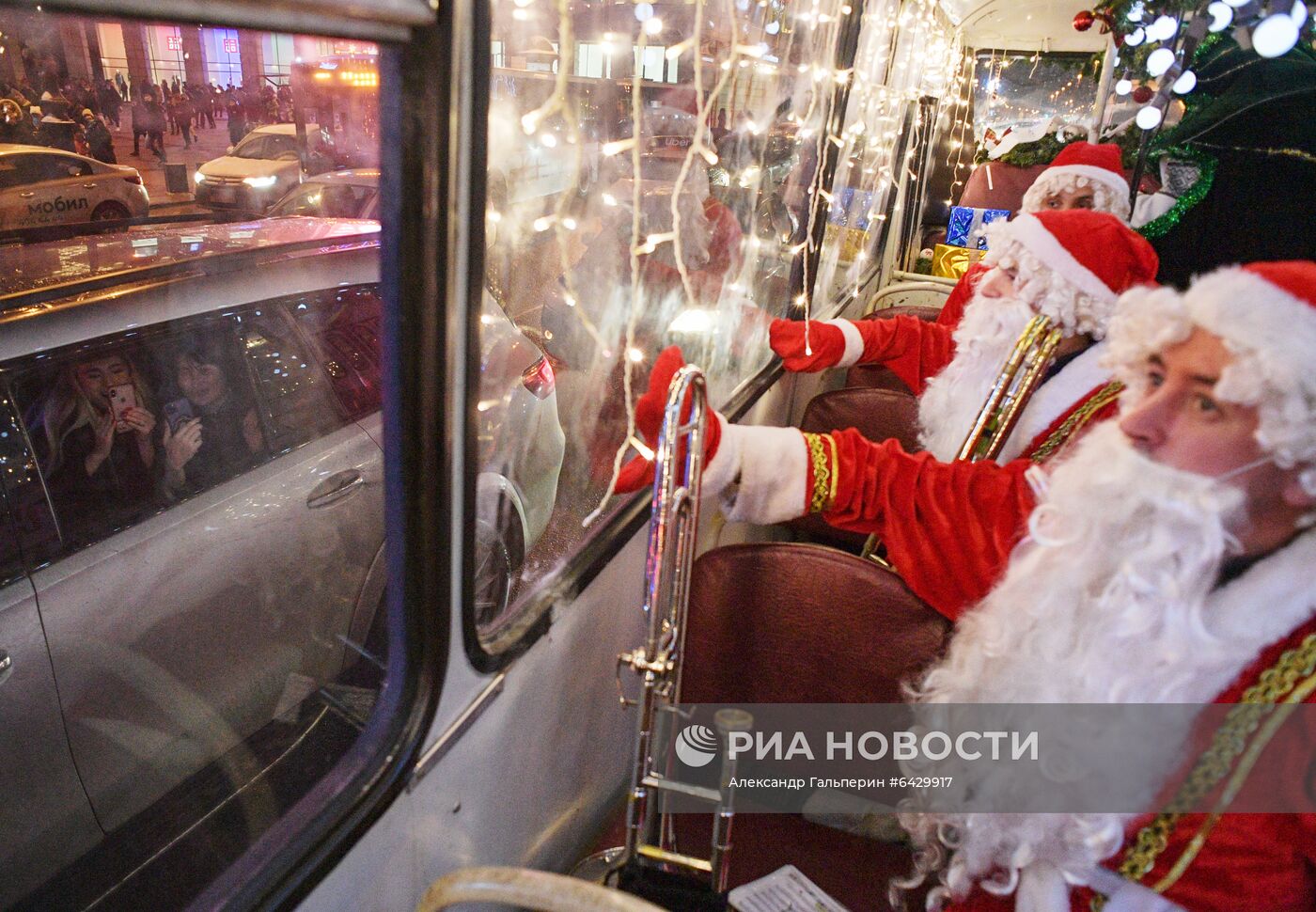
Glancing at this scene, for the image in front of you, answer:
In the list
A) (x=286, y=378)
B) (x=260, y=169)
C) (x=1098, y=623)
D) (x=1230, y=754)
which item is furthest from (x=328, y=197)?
(x=1230, y=754)

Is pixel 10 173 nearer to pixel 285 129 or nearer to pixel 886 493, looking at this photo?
pixel 285 129

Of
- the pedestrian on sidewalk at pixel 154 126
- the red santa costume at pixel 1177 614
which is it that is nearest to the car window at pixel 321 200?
the red santa costume at pixel 1177 614

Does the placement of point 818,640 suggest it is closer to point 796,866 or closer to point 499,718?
point 796,866

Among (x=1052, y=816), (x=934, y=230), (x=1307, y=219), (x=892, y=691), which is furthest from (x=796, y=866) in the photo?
(x=934, y=230)

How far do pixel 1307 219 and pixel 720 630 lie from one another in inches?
112

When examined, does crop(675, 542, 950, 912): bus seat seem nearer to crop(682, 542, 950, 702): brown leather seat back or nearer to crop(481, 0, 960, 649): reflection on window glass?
crop(682, 542, 950, 702): brown leather seat back

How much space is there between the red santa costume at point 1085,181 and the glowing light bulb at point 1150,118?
1.58 feet

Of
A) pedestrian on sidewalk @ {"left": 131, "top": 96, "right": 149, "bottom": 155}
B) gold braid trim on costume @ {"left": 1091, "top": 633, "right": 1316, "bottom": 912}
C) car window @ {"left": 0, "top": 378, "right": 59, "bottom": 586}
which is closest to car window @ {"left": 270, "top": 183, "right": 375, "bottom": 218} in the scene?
car window @ {"left": 0, "top": 378, "right": 59, "bottom": 586}

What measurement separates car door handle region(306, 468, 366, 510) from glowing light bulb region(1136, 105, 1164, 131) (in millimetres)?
3580

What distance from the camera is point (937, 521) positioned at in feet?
5.55

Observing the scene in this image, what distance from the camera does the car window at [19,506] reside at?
1.76m

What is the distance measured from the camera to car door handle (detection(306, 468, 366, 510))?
8.02ft

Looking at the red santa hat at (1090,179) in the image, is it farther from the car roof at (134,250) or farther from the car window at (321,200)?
the car window at (321,200)

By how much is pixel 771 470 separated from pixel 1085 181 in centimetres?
220
